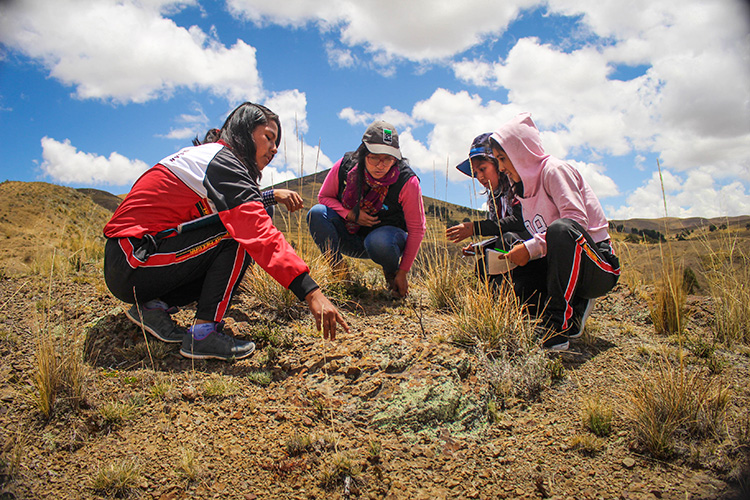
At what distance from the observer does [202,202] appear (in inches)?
87.9

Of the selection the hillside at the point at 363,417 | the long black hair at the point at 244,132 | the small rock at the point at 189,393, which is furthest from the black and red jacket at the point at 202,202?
the small rock at the point at 189,393

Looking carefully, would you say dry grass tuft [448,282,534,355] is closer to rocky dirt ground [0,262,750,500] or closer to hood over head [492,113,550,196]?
rocky dirt ground [0,262,750,500]

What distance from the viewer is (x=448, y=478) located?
1530 mm

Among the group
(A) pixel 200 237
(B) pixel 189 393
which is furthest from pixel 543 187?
(B) pixel 189 393

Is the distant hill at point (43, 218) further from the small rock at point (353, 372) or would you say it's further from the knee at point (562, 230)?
the knee at point (562, 230)

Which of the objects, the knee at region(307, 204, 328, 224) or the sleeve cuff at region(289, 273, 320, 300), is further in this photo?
the knee at region(307, 204, 328, 224)

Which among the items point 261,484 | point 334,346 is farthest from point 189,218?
point 261,484

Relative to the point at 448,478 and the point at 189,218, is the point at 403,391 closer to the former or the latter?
the point at 448,478

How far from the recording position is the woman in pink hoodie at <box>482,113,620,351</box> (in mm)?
2336

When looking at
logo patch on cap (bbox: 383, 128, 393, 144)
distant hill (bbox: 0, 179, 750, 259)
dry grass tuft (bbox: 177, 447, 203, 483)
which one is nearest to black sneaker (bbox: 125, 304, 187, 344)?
dry grass tuft (bbox: 177, 447, 203, 483)

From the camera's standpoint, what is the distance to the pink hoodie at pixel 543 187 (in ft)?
7.87

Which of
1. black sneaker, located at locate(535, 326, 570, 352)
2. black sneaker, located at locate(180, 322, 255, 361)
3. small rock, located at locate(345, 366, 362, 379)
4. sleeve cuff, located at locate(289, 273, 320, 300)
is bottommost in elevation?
small rock, located at locate(345, 366, 362, 379)

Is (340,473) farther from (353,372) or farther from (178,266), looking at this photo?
(178,266)

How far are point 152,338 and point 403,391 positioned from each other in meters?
1.61
